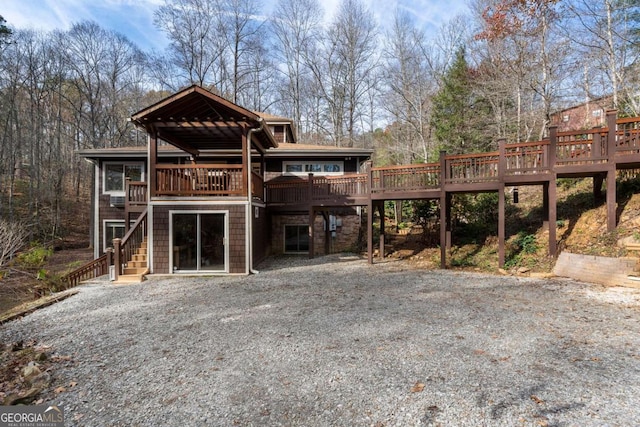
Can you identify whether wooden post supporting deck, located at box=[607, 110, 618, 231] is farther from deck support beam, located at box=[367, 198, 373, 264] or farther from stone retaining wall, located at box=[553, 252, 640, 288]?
deck support beam, located at box=[367, 198, 373, 264]

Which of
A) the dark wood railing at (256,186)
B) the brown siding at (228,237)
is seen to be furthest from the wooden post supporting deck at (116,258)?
the dark wood railing at (256,186)

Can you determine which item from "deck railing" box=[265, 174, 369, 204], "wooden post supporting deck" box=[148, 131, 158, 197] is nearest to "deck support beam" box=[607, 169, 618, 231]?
"deck railing" box=[265, 174, 369, 204]

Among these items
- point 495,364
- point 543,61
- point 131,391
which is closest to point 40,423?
point 131,391

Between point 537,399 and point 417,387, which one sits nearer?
point 537,399

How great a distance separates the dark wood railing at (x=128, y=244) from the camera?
28.5 ft

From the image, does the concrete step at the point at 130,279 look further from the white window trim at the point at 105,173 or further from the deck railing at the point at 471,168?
the deck railing at the point at 471,168

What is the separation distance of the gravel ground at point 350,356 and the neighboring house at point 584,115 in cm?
1200

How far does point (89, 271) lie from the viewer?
363 inches

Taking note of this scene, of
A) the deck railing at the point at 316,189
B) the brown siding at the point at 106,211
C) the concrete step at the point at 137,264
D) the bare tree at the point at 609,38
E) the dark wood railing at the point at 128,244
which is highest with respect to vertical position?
the bare tree at the point at 609,38

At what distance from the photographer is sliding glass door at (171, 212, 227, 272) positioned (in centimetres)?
906

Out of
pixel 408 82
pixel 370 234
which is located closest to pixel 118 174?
pixel 370 234

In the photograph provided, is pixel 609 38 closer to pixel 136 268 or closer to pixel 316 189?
pixel 316 189

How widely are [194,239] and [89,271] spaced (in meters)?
3.28

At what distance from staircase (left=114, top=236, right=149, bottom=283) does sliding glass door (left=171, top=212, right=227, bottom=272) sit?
90 cm
